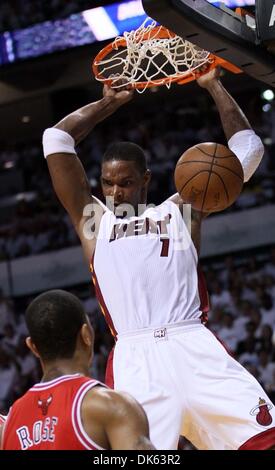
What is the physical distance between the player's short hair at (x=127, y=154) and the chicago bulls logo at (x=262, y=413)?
1.36 m

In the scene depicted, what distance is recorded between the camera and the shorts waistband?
4.27 meters

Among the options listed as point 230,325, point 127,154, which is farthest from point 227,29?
point 230,325

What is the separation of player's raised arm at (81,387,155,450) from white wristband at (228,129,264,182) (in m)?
2.00

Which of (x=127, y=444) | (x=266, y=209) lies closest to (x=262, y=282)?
(x=266, y=209)

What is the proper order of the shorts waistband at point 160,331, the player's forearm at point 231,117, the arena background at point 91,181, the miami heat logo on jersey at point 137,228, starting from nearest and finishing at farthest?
the shorts waistband at point 160,331 < the miami heat logo on jersey at point 137,228 < the player's forearm at point 231,117 < the arena background at point 91,181

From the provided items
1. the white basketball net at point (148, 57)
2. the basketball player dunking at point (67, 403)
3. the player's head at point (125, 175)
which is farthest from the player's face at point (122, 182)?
the basketball player dunking at point (67, 403)

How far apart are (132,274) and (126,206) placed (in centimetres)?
42

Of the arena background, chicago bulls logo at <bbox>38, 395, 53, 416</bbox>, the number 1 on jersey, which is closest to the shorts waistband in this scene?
the number 1 on jersey

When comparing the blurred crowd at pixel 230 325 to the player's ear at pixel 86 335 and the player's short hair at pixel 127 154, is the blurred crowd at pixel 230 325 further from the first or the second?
the player's ear at pixel 86 335

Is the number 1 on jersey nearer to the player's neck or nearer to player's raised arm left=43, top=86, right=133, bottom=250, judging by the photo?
player's raised arm left=43, top=86, right=133, bottom=250

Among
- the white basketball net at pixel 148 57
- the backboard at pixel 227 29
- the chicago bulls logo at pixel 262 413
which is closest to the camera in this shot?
the backboard at pixel 227 29

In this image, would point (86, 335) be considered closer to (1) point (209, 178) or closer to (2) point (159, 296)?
(2) point (159, 296)

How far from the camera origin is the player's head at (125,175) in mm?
4648

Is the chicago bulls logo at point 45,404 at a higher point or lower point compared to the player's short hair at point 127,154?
higher
